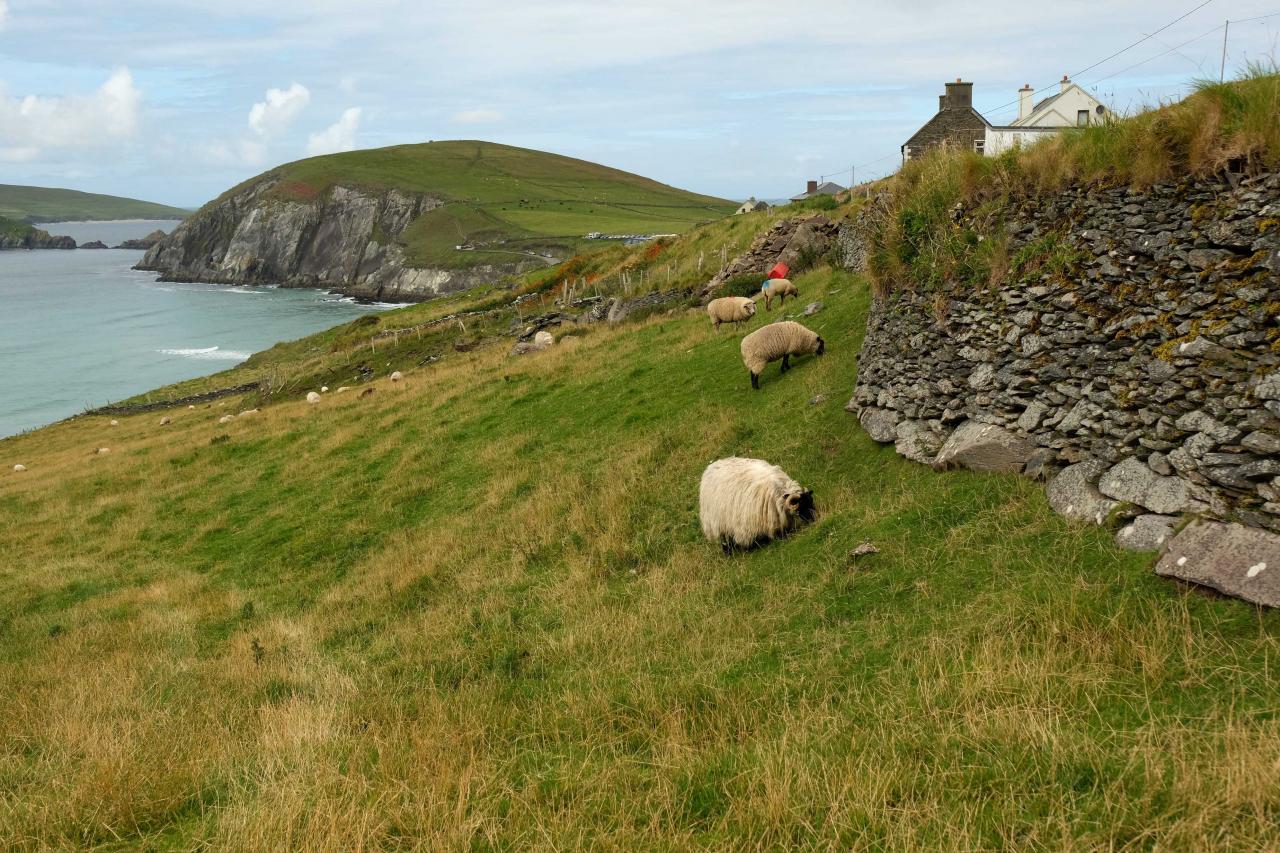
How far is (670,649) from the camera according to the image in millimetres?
7723

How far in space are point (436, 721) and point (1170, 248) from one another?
26.9 ft

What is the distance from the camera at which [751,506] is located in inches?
411

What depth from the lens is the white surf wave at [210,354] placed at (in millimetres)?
77375

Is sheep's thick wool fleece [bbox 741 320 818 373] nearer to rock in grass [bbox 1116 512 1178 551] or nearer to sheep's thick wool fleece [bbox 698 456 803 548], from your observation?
sheep's thick wool fleece [bbox 698 456 803 548]

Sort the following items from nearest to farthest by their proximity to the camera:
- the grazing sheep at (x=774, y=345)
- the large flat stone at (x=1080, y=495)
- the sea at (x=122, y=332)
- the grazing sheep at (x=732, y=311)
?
the large flat stone at (x=1080, y=495)
the grazing sheep at (x=774, y=345)
the grazing sheep at (x=732, y=311)
the sea at (x=122, y=332)

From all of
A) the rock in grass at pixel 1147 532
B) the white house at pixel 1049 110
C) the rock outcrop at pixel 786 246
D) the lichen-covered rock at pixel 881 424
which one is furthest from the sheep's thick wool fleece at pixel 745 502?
the white house at pixel 1049 110

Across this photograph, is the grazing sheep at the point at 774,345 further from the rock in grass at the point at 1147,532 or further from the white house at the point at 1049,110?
the white house at the point at 1049,110

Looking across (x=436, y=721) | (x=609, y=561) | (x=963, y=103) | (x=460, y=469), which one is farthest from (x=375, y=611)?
(x=963, y=103)

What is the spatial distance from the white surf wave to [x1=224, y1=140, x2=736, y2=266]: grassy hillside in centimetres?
4808

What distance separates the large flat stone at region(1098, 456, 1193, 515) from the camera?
6.89 meters

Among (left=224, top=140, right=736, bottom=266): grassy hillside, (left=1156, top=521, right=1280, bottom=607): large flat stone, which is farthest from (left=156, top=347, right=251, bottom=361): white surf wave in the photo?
(left=1156, top=521, right=1280, bottom=607): large flat stone

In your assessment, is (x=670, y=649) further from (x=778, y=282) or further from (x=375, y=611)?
(x=778, y=282)

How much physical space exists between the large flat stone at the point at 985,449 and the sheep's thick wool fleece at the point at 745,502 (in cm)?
198

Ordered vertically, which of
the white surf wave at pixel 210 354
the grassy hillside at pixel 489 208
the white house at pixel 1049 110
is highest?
the grassy hillside at pixel 489 208
